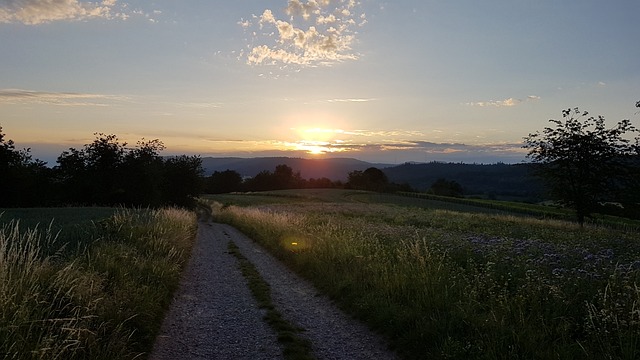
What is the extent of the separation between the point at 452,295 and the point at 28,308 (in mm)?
7258

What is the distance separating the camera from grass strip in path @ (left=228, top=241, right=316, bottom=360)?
24.4 feet

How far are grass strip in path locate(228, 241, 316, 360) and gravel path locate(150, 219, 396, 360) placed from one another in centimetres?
15

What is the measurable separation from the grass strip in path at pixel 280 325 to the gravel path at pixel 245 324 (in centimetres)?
15

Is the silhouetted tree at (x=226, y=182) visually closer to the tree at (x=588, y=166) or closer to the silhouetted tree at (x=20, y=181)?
the silhouetted tree at (x=20, y=181)

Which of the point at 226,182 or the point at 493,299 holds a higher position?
the point at 493,299

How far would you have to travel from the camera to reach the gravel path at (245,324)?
24.8 feet

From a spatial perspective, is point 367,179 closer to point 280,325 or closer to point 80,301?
point 280,325

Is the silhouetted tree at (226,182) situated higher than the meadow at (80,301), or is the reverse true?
the meadow at (80,301)

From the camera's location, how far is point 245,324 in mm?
9156

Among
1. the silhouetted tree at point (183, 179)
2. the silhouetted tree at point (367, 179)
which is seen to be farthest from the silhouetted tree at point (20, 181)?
the silhouetted tree at point (367, 179)

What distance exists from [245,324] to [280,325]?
2.64ft

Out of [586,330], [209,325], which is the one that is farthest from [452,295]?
[209,325]


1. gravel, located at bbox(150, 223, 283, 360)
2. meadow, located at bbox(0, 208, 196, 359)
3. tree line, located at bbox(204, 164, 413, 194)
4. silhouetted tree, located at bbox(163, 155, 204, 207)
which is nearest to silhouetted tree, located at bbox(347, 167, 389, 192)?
tree line, located at bbox(204, 164, 413, 194)

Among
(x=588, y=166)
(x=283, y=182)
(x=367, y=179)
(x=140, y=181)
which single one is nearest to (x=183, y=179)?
(x=140, y=181)
